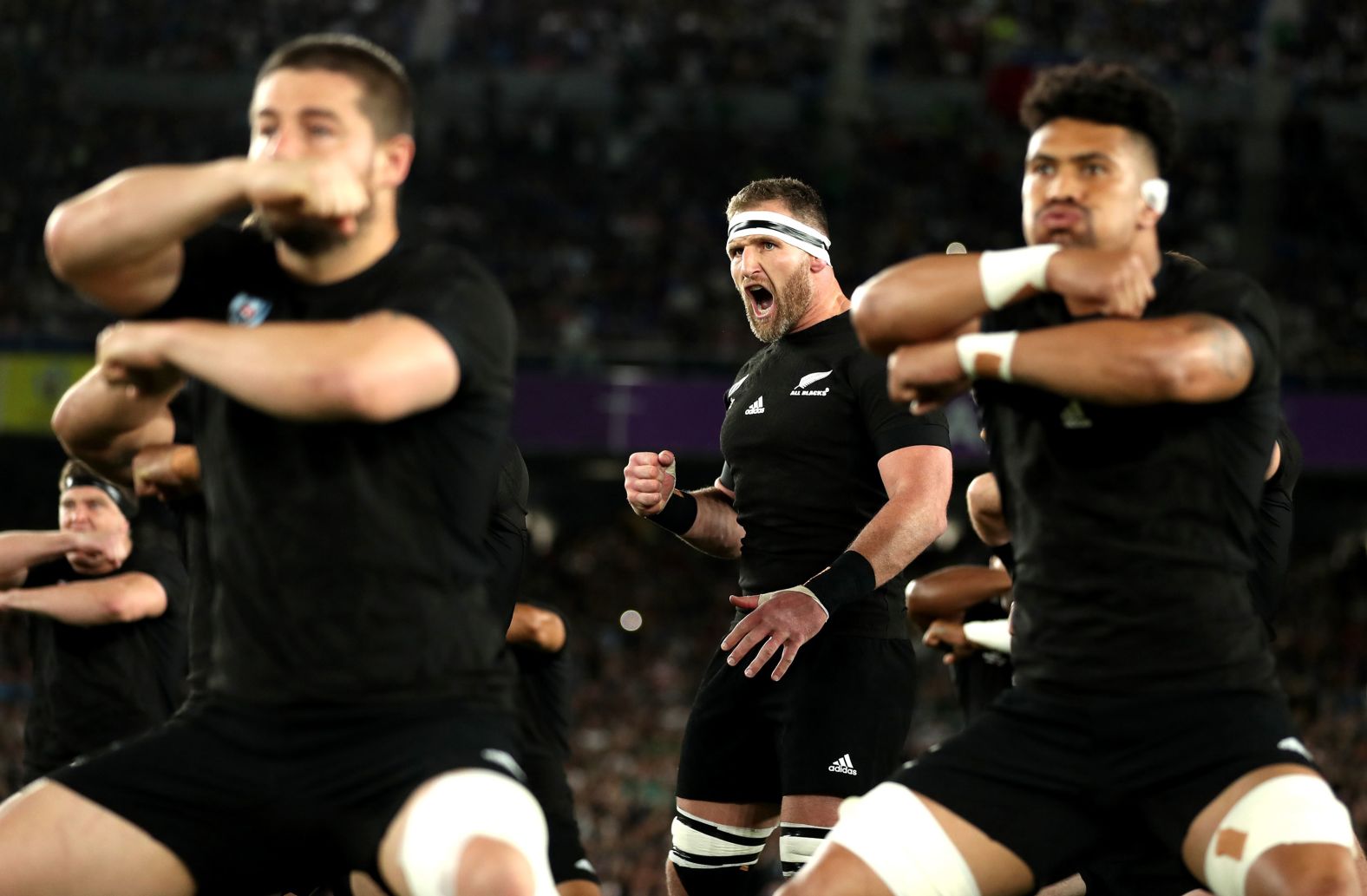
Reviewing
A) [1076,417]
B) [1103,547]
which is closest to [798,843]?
[1103,547]

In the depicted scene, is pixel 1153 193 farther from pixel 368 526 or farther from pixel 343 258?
pixel 368 526

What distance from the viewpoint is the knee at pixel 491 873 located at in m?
3.49

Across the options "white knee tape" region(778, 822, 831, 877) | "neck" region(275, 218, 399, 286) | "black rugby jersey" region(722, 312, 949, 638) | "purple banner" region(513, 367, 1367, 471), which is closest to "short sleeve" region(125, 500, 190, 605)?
"black rugby jersey" region(722, 312, 949, 638)

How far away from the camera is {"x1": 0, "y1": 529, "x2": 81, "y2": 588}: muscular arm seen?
6637mm

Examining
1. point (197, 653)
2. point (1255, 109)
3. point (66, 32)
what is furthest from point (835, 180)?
point (197, 653)

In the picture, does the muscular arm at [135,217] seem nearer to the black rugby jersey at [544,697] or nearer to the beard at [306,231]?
the beard at [306,231]

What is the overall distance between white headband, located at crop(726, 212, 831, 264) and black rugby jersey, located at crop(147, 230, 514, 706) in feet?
8.72

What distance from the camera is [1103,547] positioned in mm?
4148

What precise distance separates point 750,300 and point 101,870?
360 cm

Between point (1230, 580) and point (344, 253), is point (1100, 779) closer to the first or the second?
point (1230, 580)

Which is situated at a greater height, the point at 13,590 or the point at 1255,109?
the point at 1255,109

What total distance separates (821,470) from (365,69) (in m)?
2.73

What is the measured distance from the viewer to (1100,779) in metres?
4.10

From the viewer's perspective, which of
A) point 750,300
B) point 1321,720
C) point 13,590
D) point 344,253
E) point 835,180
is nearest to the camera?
point 344,253
